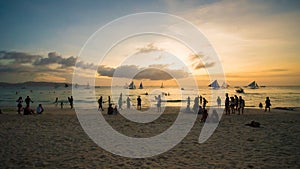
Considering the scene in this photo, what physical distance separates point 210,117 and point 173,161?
10.4m

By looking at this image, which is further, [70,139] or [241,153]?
[70,139]

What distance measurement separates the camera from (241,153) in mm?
9992

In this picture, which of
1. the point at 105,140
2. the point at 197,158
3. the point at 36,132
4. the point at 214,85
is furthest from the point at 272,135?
the point at 214,85

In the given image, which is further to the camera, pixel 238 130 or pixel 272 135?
pixel 238 130

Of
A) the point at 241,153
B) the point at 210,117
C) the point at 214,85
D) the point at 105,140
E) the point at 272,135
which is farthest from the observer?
the point at 214,85

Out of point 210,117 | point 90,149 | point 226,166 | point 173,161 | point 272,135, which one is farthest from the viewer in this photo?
point 210,117

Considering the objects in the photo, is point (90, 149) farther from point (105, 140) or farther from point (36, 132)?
point (36, 132)

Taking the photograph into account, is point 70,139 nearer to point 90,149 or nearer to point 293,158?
point 90,149

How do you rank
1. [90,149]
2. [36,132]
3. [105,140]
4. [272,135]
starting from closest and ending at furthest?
1. [90,149]
2. [105,140]
3. [272,135]
4. [36,132]

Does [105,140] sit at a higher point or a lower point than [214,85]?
lower

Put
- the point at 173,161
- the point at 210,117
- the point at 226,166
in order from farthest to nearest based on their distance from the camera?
the point at 210,117, the point at 173,161, the point at 226,166

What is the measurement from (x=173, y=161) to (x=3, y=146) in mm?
8298

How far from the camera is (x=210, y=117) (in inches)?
734

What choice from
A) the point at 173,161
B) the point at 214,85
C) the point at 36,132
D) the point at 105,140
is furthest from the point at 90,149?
the point at 214,85
